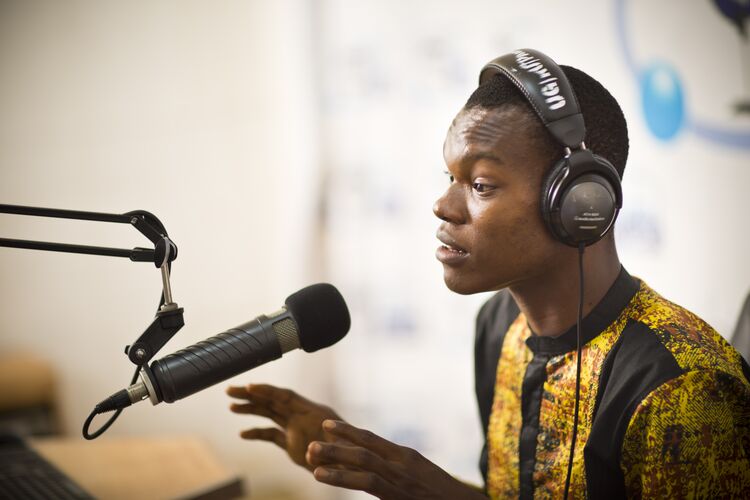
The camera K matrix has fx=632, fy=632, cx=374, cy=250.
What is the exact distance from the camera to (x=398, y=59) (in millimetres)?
2078

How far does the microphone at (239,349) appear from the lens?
0.77 metres

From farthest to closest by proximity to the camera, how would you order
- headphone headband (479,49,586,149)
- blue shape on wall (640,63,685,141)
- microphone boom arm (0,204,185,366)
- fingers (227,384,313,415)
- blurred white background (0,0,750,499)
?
blurred white background (0,0,750,499) < blue shape on wall (640,63,685,141) < fingers (227,384,313,415) < headphone headband (479,49,586,149) < microphone boom arm (0,204,185,366)

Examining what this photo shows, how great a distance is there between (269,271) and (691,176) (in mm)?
1404

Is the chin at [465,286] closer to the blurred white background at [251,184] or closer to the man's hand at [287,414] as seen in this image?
the man's hand at [287,414]

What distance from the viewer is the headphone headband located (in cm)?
86

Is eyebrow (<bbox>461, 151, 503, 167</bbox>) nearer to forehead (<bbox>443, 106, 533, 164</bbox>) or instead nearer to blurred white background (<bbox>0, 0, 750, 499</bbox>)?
forehead (<bbox>443, 106, 533, 164</bbox>)

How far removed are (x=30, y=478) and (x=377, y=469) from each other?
0.78 metres

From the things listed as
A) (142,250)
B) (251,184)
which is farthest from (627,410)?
(251,184)

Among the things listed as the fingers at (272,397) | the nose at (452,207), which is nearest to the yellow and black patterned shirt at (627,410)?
the nose at (452,207)

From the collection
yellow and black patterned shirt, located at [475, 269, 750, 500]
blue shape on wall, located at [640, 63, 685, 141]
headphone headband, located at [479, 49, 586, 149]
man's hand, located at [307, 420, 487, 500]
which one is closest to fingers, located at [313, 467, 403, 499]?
man's hand, located at [307, 420, 487, 500]

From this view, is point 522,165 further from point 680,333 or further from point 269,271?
point 269,271

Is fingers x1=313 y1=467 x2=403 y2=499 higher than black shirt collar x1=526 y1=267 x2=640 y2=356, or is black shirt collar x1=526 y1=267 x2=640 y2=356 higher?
black shirt collar x1=526 y1=267 x2=640 y2=356

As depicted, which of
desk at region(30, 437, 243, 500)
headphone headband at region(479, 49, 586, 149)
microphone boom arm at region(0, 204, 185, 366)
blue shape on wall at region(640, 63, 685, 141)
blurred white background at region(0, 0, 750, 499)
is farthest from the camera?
blurred white background at region(0, 0, 750, 499)

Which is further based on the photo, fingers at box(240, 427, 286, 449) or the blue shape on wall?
the blue shape on wall
